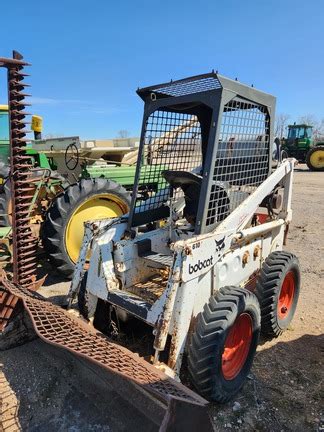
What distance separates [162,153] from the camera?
3.54 meters

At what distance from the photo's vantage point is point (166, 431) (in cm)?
184

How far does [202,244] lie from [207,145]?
1.07 m

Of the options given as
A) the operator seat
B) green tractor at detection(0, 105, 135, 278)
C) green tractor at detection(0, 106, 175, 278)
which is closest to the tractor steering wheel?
green tractor at detection(0, 106, 175, 278)

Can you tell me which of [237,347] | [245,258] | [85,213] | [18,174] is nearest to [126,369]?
[237,347]

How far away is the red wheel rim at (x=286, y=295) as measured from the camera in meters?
3.73

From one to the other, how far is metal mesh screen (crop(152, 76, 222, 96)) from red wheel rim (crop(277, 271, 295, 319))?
1.96 meters

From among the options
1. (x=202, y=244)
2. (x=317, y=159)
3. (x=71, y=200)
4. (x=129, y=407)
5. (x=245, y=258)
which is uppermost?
(x=317, y=159)

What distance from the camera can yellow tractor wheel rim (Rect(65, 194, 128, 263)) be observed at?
477 centimetres

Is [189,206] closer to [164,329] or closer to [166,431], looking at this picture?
[164,329]

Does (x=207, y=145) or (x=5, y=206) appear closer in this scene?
(x=207, y=145)

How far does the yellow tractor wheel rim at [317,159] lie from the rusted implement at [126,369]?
19.3 meters

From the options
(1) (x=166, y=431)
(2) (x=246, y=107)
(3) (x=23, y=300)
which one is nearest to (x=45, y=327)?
(3) (x=23, y=300)

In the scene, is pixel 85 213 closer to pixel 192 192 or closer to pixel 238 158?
pixel 192 192

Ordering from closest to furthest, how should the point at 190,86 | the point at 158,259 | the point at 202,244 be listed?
1. the point at 202,244
2. the point at 190,86
3. the point at 158,259
